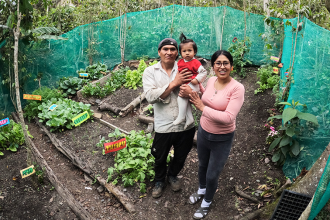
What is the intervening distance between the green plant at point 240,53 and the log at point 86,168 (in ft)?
15.7

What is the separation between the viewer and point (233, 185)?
357cm

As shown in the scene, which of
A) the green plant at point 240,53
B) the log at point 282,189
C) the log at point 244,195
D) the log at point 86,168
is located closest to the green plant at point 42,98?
the log at point 86,168

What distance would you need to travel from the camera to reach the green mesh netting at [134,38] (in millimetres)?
6385

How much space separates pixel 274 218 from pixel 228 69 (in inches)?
69.0

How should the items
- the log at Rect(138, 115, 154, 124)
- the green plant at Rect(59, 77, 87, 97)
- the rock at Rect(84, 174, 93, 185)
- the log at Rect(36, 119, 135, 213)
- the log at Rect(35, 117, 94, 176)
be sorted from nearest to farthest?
the log at Rect(36, 119, 135, 213), the rock at Rect(84, 174, 93, 185), the log at Rect(35, 117, 94, 176), the log at Rect(138, 115, 154, 124), the green plant at Rect(59, 77, 87, 97)

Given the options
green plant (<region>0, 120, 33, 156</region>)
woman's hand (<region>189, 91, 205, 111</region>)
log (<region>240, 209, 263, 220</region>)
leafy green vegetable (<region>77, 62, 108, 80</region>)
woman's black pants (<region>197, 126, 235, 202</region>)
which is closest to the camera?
woman's hand (<region>189, 91, 205, 111</region>)

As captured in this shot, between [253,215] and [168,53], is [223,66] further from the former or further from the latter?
[253,215]

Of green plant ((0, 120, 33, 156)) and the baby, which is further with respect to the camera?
green plant ((0, 120, 33, 156))

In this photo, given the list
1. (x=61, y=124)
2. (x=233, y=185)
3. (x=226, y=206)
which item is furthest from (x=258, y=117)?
(x=61, y=124)

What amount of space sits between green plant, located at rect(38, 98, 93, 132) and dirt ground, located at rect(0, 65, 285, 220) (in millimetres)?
213

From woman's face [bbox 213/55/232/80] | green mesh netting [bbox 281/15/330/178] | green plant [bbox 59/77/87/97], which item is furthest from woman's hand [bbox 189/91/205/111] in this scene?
green plant [bbox 59/77/87/97]

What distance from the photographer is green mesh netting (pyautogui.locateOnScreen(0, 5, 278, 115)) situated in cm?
638

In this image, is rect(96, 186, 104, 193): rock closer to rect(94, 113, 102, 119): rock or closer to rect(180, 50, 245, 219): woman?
rect(180, 50, 245, 219): woman

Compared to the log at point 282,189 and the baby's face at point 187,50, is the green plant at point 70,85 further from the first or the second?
the log at point 282,189
